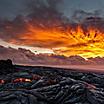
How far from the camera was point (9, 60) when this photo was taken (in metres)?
89.8

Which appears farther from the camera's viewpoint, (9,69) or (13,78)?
(9,69)

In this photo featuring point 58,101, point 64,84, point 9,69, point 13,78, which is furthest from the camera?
point 9,69

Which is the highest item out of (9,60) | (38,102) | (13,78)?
(9,60)

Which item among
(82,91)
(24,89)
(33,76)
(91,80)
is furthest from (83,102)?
(91,80)

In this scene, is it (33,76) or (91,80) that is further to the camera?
(91,80)

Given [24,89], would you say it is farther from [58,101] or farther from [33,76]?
[33,76]

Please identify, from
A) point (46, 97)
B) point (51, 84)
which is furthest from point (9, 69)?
point (46, 97)

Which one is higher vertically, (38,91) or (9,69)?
(9,69)

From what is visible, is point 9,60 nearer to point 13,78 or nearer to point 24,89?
point 13,78

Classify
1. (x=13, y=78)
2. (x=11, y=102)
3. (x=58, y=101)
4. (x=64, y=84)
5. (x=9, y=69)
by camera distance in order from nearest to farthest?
(x=11, y=102) < (x=58, y=101) < (x=64, y=84) < (x=13, y=78) < (x=9, y=69)

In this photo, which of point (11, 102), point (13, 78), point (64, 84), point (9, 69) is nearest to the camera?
point (11, 102)

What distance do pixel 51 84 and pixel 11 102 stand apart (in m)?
14.8

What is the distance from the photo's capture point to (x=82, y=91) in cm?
6275

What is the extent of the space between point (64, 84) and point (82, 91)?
5888 mm
